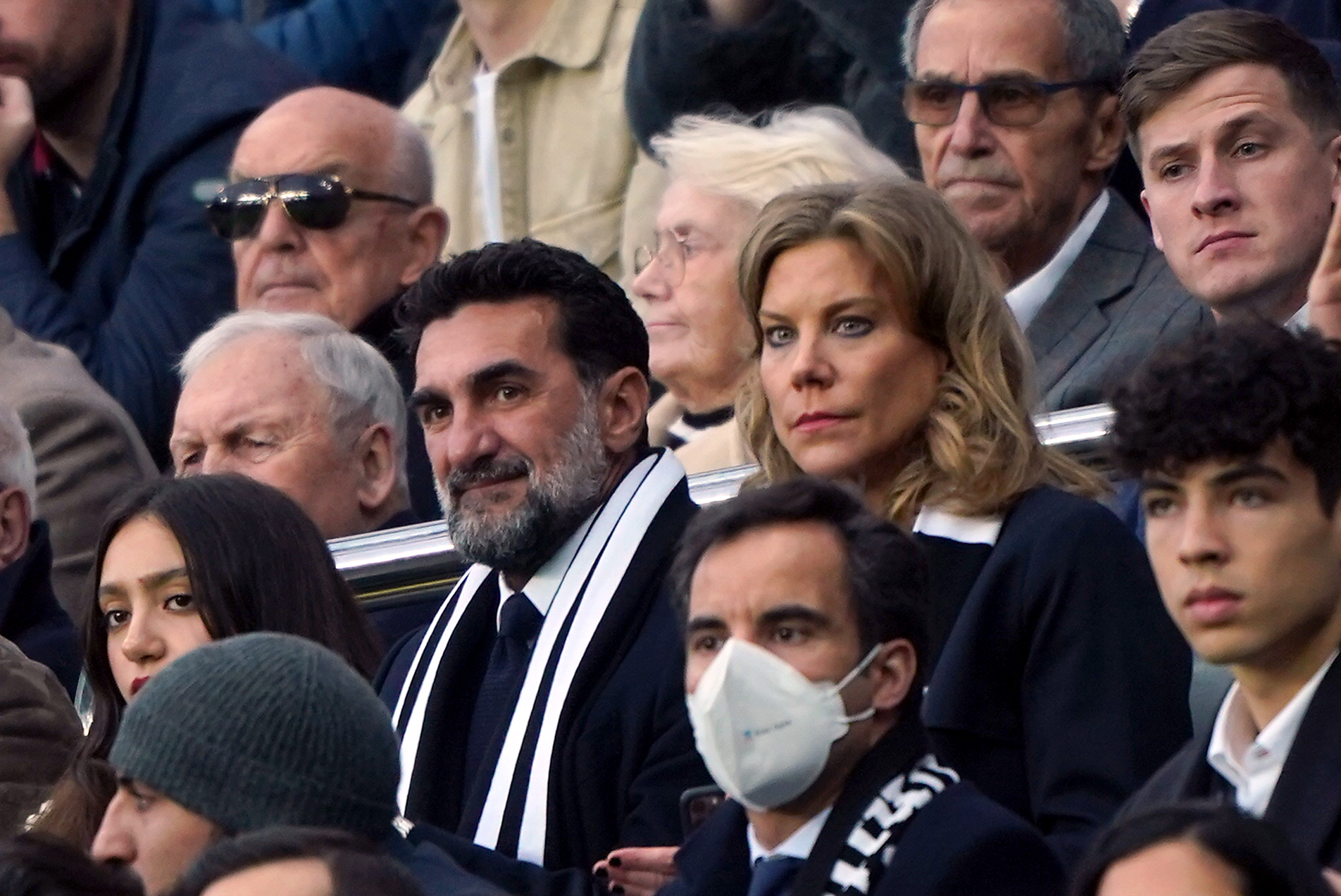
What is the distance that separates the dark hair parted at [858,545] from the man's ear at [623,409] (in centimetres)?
115

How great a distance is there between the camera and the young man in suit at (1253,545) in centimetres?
416

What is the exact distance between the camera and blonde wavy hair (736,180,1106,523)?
5059 mm

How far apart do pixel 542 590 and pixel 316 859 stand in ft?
5.80

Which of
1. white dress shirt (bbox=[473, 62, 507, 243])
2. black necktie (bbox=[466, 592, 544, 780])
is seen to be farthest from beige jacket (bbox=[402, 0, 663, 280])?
black necktie (bbox=[466, 592, 544, 780])

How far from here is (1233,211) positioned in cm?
577

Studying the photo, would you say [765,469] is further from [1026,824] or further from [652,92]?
[652,92]

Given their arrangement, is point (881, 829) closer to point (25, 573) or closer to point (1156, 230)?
point (1156, 230)

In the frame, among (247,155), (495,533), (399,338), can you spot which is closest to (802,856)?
(495,533)

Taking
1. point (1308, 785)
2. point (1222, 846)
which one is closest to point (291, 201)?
point (1308, 785)

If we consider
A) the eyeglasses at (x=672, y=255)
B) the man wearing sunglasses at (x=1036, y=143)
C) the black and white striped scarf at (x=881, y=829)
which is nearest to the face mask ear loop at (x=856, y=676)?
the black and white striped scarf at (x=881, y=829)

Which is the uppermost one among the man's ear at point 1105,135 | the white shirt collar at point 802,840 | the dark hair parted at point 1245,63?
the dark hair parted at point 1245,63

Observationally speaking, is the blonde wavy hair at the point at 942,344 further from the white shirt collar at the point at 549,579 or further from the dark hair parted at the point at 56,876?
the dark hair parted at the point at 56,876

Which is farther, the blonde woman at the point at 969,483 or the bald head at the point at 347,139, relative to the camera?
the bald head at the point at 347,139

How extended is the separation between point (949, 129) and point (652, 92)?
126 centimetres
